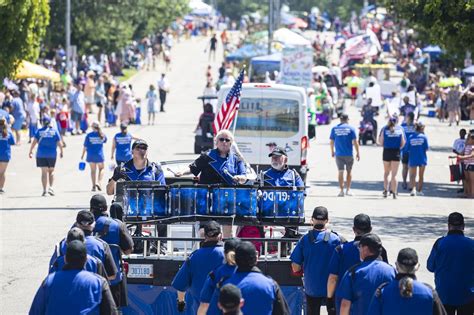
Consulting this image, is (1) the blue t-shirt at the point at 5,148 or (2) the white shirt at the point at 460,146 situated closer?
(1) the blue t-shirt at the point at 5,148

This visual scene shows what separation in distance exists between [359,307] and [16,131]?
1218 inches

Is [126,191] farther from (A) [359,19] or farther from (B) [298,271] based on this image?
(A) [359,19]

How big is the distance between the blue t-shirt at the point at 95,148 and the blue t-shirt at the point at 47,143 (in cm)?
73

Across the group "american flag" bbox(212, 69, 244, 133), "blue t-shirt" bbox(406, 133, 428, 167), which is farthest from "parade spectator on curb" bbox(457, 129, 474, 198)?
"american flag" bbox(212, 69, 244, 133)

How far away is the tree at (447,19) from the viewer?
23.8 metres

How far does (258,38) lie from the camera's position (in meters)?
68.2

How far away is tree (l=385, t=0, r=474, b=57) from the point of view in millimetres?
23781

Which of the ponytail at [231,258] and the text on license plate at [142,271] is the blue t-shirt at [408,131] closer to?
the text on license plate at [142,271]

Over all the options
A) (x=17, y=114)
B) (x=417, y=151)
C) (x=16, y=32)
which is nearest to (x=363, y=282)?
(x=417, y=151)

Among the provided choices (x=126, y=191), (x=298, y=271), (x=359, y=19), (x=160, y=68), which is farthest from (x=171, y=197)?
(x=359, y=19)

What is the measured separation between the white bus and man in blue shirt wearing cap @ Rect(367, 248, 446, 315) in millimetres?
Result: 17250

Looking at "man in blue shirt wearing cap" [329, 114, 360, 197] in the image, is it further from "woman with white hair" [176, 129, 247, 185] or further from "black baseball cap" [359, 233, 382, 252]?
"black baseball cap" [359, 233, 382, 252]

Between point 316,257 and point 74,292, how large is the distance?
3.42 m

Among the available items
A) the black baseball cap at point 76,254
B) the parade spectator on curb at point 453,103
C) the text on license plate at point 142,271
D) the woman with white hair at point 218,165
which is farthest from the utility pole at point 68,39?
the black baseball cap at point 76,254
